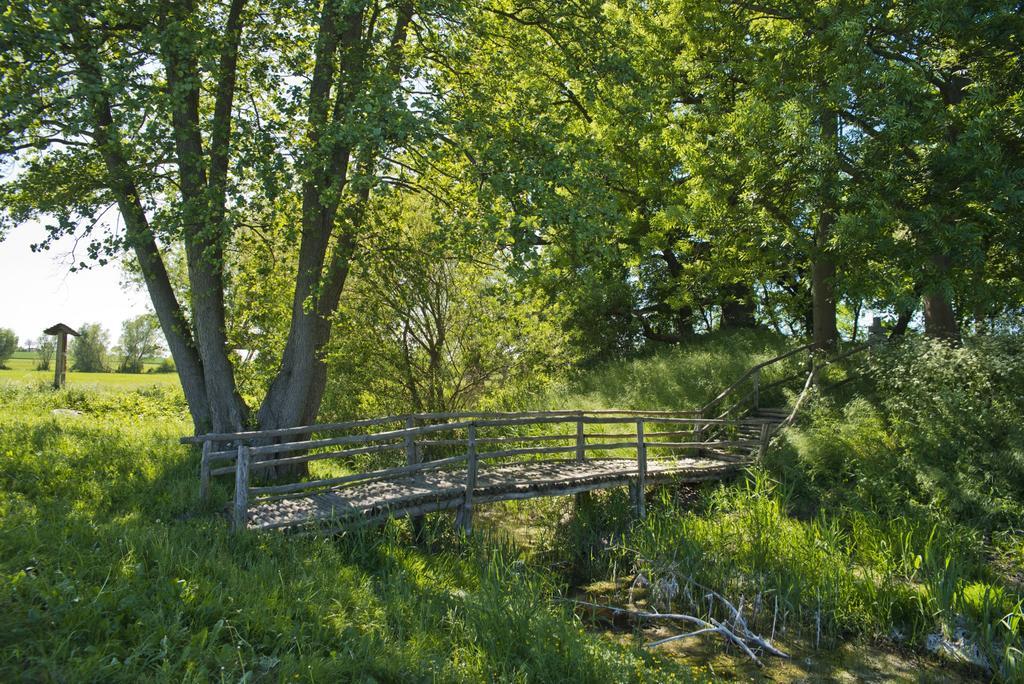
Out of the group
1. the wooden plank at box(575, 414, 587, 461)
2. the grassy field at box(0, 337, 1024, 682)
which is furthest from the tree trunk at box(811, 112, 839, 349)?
the wooden plank at box(575, 414, 587, 461)

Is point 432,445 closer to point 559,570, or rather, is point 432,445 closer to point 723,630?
point 559,570

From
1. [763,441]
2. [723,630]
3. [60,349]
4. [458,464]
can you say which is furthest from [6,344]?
[723,630]

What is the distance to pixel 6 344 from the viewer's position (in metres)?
50.2

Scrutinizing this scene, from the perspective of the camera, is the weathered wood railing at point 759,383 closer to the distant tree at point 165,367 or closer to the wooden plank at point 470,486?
the wooden plank at point 470,486

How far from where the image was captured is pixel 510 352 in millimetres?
14984

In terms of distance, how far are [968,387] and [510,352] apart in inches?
326

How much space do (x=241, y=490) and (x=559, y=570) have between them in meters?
4.22

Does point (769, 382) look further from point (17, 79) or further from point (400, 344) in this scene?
point (17, 79)

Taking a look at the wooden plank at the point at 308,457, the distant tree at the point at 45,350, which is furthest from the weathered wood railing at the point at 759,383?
the distant tree at the point at 45,350

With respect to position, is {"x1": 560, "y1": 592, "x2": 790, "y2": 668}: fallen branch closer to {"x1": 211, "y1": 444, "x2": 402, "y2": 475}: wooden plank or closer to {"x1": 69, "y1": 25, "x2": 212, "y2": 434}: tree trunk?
{"x1": 211, "y1": 444, "x2": 402, "y2": 475}: wooden plank

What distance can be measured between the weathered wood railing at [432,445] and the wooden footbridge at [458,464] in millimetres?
21

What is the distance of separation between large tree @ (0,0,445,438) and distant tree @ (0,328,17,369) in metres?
47.5

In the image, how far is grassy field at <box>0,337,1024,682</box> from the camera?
473cm

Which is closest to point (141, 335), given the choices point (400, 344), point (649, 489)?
point (400, 344)
